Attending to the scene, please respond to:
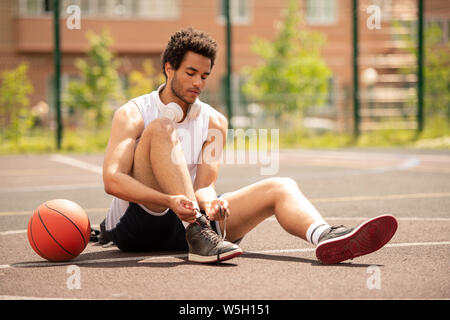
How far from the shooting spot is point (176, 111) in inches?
207

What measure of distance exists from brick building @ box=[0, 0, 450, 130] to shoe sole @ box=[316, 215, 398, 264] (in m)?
25.5

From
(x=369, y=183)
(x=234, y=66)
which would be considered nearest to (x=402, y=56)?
(x=234, y=66)

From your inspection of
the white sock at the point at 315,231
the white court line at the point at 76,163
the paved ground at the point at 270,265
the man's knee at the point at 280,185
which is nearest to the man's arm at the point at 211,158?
the man's knee at the point at 280,185

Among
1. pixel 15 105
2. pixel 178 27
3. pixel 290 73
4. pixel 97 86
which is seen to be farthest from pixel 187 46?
pixel 178 27

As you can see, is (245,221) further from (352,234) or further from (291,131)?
(291,131)

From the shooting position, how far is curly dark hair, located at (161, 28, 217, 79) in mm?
5160

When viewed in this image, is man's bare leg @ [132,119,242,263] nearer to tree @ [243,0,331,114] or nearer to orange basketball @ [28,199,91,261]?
orange basketball @ [28,199,91,261]

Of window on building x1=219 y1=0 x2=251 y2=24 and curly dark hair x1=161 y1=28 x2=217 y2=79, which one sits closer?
curly dark hair x1=161 y1=28 x2=217 y2=79

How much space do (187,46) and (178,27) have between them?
27806 mm

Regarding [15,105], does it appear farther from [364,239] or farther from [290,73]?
[364,239]

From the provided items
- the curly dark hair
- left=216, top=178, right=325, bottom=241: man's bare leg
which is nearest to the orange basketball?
left=216, top=178, right=325, bottom=241: man's bare leg

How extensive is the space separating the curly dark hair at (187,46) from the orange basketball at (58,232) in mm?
1240

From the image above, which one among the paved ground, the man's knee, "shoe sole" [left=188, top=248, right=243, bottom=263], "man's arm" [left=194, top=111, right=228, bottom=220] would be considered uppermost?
"man's arm" [left=194, top=111, right=228, bottom=220]

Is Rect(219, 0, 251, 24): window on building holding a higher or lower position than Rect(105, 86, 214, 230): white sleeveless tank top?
higher
